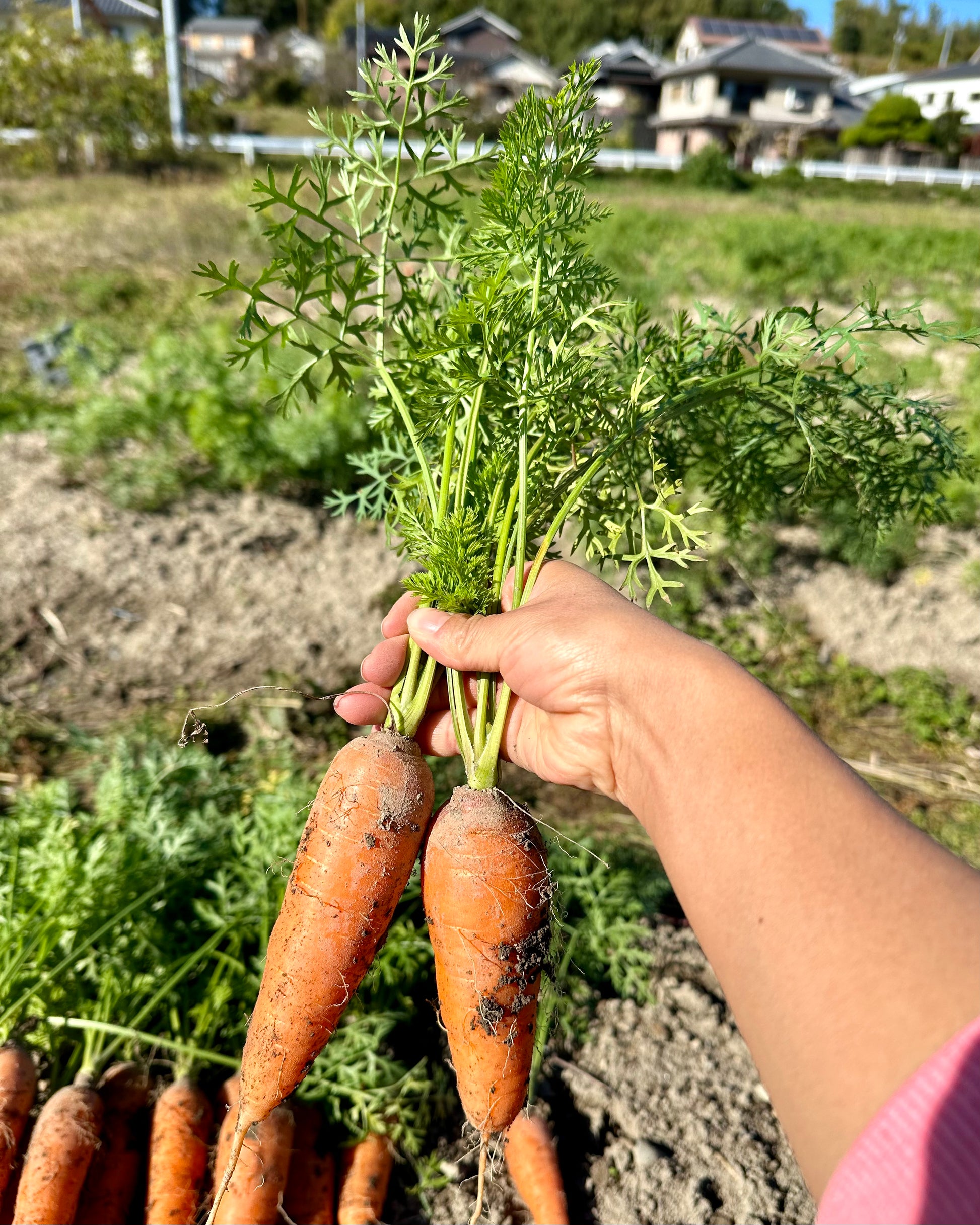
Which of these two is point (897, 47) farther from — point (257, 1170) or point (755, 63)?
point (257, 1170)

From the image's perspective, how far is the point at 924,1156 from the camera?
0.94 meters

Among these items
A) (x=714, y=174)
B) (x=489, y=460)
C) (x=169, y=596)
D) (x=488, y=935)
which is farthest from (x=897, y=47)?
(x=488, y=935)

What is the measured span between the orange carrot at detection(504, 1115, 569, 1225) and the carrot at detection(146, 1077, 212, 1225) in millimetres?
796

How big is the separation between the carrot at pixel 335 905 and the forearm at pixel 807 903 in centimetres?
62

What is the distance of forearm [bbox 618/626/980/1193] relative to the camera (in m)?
1.07

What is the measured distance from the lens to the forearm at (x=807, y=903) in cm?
107

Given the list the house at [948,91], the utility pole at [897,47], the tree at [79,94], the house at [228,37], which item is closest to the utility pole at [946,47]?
the utility pole at [897,47]

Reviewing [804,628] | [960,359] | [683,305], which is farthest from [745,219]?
[804,628]

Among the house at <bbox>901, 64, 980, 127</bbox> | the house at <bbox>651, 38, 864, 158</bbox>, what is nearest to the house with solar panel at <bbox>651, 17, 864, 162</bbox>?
the house at <bbox>651, 38, 864, 158</bbox>

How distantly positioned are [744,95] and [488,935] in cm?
5682

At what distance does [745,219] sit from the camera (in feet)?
53.3

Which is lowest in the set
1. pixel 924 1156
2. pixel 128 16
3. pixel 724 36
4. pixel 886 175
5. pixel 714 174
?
pixel 924 1156

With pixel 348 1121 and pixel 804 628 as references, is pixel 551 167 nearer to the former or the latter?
pixel 348 1121

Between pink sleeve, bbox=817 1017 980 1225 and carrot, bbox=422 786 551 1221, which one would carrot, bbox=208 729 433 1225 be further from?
pink sleeve, bbox=817 1017 980 1225
